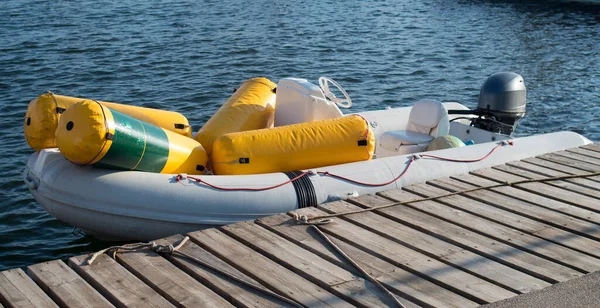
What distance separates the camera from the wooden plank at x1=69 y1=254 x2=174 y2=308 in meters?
4.07

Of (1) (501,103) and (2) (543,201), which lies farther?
(1) (501,103)

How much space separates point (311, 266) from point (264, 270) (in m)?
0.27

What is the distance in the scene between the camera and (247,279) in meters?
4.32

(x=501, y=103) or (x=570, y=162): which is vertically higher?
(x=501, y=103)

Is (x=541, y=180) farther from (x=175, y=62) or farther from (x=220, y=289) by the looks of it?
(x=175, y=62)

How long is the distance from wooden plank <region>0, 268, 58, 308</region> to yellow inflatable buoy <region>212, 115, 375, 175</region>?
203cm

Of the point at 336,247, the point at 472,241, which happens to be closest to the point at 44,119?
the point at 336,247

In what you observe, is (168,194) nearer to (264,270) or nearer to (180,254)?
(180,254)

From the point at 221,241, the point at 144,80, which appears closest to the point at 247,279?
the point at 221,241

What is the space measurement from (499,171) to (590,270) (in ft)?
6.08

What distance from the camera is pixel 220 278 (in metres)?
4.34

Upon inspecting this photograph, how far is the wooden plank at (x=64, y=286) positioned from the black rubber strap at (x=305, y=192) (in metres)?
1.81

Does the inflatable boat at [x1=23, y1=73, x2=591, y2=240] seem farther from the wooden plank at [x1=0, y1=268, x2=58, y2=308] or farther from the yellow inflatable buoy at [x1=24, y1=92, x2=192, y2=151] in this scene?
the wooden plank at [x1=0, y1=268, x2=58, y2=308]

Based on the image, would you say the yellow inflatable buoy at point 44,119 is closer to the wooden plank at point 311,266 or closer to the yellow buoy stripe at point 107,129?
the yellow buoy stripe at point 107,129
